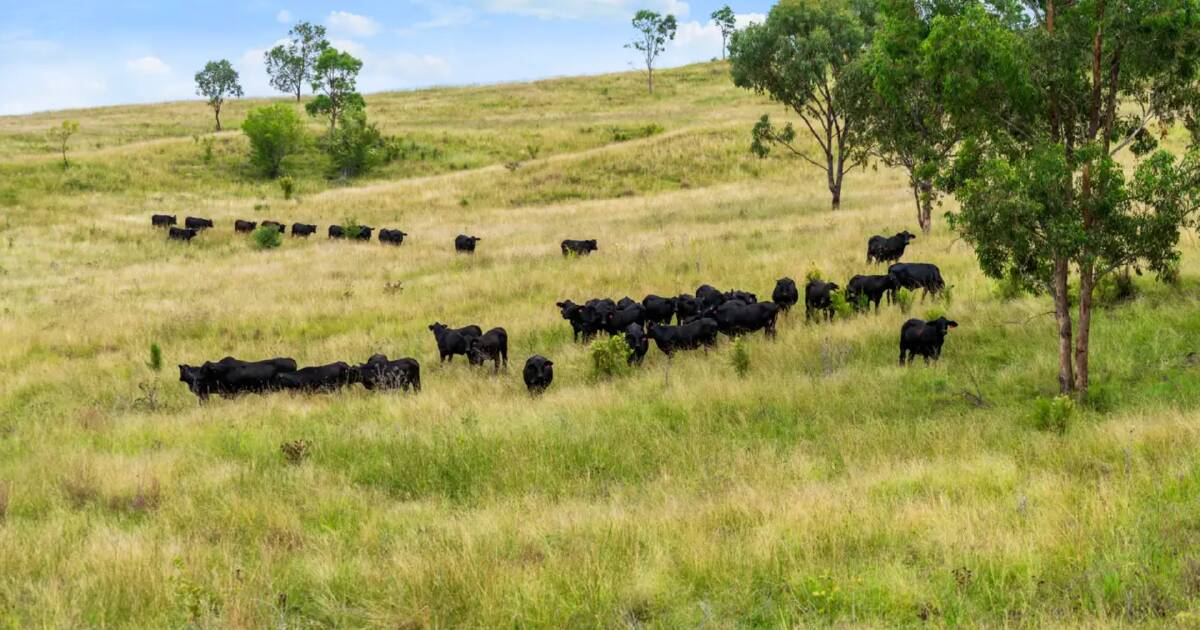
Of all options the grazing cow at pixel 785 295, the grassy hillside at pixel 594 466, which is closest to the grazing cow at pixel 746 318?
the grassy hillside at pixel 594 466

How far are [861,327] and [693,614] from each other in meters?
11.4

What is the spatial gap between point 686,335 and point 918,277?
616 cm

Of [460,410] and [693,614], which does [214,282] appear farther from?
[693,614]

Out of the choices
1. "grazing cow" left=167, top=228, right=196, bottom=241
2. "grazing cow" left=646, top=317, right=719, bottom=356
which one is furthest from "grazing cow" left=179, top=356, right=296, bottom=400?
"grazing cow" left=167, top=228, right=196, bottom=241

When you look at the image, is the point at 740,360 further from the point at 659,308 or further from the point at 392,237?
the point at 392,237

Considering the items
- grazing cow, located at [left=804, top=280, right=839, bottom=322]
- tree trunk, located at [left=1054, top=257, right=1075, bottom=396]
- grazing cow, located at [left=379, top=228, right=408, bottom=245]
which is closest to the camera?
tree trunk, located at [left=1054, top=257, right=1075, bottom=396]

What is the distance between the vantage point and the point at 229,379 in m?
15.9

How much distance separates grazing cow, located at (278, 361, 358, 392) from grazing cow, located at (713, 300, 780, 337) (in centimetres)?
779

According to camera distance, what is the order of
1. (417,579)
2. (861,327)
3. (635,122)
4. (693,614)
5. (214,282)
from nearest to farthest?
(693,614)
(417,579)
(861,327)
(214,282)
(635,122)

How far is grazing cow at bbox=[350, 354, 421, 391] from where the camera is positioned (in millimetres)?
15180

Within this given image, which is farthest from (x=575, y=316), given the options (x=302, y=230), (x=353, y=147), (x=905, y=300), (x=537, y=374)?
(x=353, y=147)

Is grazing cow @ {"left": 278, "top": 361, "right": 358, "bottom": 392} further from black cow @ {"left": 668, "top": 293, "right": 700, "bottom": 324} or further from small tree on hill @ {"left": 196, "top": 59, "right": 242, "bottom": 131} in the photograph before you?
small tree on hill @ {"left": 196, "top": 59, "right": 242, "bottom": 131}

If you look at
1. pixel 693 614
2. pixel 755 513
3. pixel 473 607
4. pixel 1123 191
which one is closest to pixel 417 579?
pixel 473 607

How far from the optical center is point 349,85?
7262 centimetres
